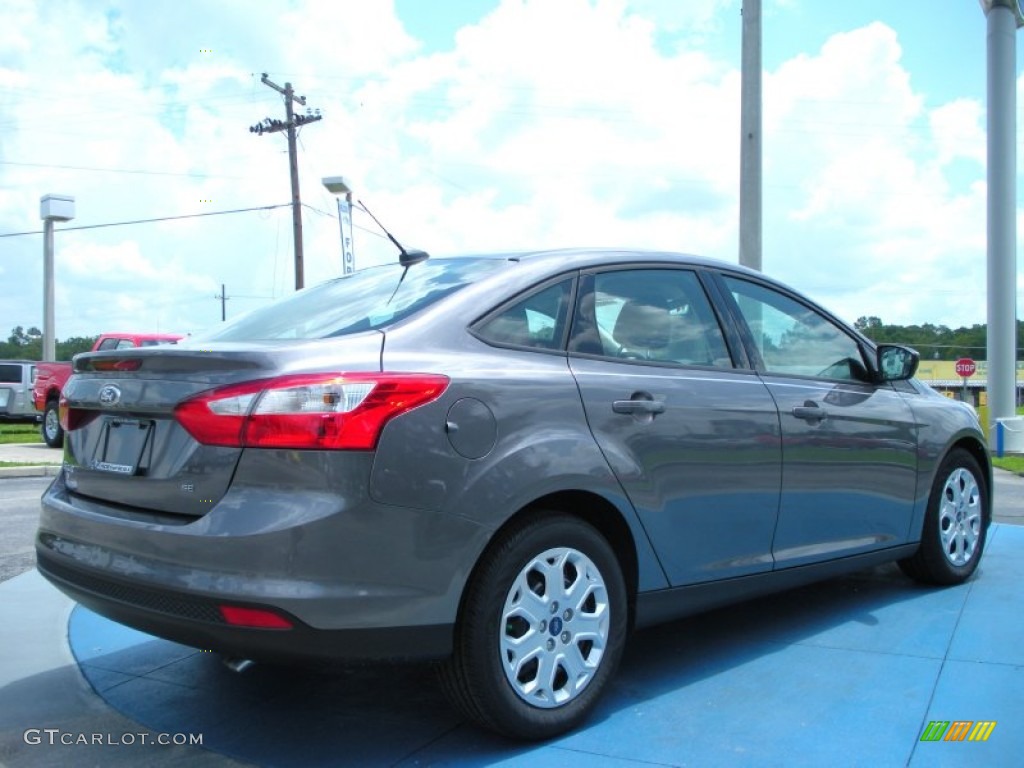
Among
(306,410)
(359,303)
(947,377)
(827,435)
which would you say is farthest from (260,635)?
(947,377)

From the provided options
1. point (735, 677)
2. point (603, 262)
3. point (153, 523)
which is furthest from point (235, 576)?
point (735, 677)

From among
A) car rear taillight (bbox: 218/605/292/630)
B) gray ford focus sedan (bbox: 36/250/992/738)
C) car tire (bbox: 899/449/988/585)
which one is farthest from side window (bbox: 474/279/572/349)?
car tire (bbox: 899/449/988/585)

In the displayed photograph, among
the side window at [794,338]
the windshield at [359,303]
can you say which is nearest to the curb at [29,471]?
the windshield at [359,303]

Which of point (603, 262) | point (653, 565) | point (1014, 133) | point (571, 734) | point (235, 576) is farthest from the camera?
point (1014, 133)

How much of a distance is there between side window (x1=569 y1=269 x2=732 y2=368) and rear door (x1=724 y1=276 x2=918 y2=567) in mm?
263

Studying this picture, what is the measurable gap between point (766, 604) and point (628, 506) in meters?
1.97

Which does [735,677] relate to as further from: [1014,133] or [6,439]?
[6,439]

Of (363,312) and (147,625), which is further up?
(363,312)

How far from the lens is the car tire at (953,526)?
4941 mm

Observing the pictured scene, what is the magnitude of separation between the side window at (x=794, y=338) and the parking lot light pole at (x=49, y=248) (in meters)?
26.5

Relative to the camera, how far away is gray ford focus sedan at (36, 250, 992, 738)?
102 inches

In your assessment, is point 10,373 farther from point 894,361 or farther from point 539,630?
point 539,630

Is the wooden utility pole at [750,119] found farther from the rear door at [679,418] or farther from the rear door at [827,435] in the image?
the rear door at [679,418]

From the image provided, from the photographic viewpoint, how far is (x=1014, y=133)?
16.5m
